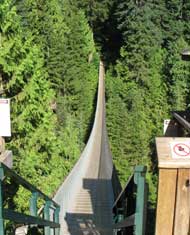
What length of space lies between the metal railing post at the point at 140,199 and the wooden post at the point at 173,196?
0.45 metres

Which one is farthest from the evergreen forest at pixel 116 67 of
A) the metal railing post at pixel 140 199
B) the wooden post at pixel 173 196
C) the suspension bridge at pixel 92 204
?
the wooden post at pixel 173 196

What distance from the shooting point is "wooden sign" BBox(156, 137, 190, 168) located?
1.35 metres

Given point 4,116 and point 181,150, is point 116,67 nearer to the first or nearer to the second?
point 4,116

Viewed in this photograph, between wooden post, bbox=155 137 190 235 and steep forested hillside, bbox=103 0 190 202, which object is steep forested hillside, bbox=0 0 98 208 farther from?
wooden post, bbox=155 137 190 235

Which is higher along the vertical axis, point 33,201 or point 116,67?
point 33,201

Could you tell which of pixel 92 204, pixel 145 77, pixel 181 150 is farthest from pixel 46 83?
pixel 145 77

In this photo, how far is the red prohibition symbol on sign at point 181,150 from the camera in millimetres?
1412

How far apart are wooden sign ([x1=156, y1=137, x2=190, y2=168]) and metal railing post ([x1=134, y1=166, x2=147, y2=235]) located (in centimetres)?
29

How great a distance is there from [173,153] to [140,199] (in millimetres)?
508

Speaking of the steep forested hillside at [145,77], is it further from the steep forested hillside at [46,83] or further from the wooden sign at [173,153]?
the wooden sign at [173,153]

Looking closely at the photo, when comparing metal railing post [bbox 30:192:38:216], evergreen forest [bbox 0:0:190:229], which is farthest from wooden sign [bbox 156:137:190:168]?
evergreen forest [bbox 0:0:190:229]

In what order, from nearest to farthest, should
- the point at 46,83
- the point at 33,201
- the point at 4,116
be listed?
1. the point at 33,201
2. the point at 4,116
3. the point at 46,83

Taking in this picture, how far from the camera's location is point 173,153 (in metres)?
1.41

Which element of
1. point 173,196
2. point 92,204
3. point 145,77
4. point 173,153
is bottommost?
point 92,204
